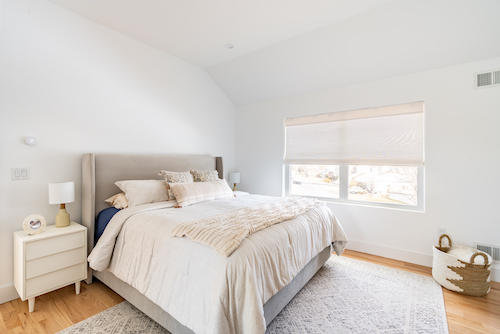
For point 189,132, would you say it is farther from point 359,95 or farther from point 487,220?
point 487,220

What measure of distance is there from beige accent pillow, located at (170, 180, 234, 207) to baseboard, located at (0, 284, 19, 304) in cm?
161

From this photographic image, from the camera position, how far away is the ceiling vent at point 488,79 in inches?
97.5

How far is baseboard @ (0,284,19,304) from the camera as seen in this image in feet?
6.83

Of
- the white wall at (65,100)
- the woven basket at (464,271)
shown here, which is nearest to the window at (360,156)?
the woven basket at (464,271)

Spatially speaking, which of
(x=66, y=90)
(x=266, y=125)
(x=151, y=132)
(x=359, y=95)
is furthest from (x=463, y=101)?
(x=66, y=90)

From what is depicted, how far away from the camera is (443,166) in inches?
109

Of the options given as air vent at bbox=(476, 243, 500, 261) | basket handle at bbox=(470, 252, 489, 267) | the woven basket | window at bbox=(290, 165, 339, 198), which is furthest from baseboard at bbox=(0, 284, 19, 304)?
air vent at bbox=(476, 243, 500, 261)

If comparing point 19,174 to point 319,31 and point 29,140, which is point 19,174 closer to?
point 29,140

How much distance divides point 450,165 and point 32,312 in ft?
14.4

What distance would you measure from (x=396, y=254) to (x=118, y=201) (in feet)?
11.2

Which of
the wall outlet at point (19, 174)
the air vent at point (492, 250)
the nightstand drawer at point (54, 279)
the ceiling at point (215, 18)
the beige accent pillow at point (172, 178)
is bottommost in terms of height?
the nightstand drawer at point (54, 279)

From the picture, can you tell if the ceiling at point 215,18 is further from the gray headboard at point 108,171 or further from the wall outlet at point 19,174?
the wall outlet at point 19,174

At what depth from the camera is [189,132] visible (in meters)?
3.80

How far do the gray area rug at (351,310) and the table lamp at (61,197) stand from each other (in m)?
0.95
